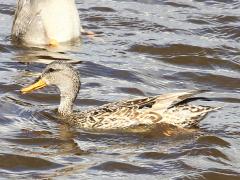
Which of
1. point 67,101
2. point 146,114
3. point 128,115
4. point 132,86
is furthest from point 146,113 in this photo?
point 132,86

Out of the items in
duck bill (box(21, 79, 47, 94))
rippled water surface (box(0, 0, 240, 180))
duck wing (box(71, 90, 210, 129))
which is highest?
duck bill (box(21, 79, 47, 94))

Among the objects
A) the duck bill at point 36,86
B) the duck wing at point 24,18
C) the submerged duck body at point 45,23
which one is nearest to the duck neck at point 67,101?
the duck bill at point 36,86

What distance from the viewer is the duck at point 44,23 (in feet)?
47.0

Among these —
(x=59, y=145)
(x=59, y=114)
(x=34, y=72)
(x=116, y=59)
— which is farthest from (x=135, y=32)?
(x=59, y=145)

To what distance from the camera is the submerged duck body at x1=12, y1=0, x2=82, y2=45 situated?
14297 mm

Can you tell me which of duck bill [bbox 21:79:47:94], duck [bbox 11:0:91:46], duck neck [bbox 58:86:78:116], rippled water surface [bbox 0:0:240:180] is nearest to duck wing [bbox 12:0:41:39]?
duck [bbox 11:0:91:46]

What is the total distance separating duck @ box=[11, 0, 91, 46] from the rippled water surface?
0.21 metres

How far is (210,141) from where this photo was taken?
34.7 feet

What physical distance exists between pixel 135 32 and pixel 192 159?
5.48m

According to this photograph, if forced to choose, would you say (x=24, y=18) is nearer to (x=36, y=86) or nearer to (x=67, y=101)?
(x=36, y=86)

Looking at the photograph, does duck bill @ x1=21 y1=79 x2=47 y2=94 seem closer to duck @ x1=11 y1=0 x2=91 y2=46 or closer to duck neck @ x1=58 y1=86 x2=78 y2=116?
duck neck @ x1=58 y1=86 x2=78 y2=116

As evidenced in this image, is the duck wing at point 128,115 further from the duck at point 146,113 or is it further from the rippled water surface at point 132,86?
the rippled water surface at point 132,86

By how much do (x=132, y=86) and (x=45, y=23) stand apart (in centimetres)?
223

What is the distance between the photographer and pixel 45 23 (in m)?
14.4
